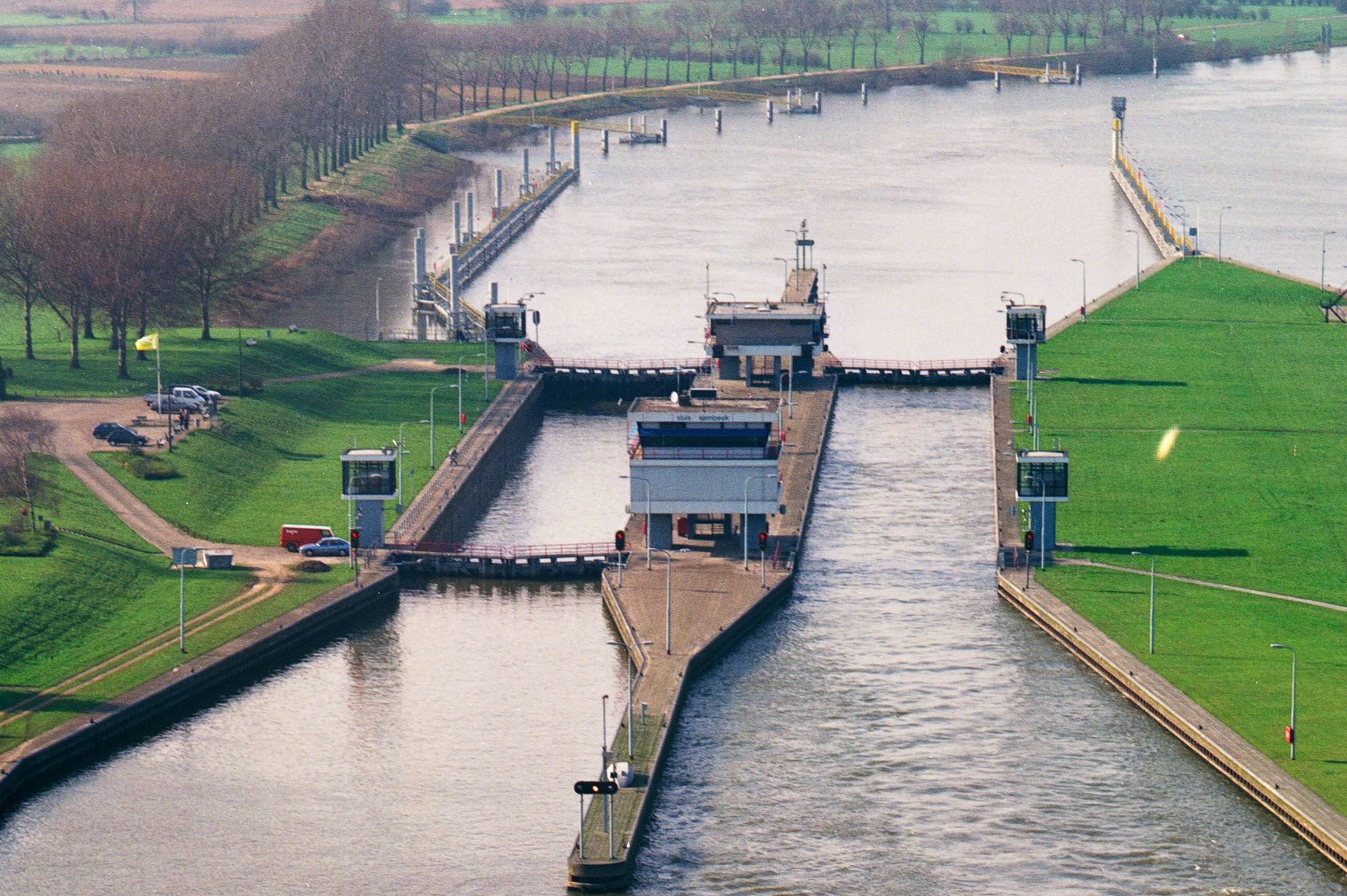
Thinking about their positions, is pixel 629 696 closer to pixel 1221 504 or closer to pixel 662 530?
pixel 662 530

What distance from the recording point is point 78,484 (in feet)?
441

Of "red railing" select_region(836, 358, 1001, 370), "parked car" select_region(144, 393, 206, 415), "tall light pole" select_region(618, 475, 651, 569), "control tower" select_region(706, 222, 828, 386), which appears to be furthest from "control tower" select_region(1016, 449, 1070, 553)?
"red railing" select_region(836, 358, 1001, 370)

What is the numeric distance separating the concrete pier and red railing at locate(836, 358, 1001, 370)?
36015 mm

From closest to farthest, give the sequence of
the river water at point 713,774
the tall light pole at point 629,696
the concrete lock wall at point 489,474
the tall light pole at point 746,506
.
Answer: the river water at point 713,774
the tall light pole at point 629,696
the tall light pole at point 746,506
the concrete lock wall at point 489,474

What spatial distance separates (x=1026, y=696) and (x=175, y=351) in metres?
82.4

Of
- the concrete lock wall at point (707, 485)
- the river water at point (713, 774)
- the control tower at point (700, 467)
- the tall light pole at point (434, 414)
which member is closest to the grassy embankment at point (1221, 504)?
the river water at point (713, 774)

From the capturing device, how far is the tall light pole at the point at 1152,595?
113625 mm

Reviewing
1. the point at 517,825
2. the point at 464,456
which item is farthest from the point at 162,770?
the point at 464,456

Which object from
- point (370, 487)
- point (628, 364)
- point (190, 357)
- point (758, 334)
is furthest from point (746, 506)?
point (628, 364)

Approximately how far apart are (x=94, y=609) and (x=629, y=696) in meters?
26.5

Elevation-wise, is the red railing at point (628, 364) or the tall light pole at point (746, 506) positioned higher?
the red railing at point (628, 364)

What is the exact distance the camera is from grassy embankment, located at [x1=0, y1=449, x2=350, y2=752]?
106562mm

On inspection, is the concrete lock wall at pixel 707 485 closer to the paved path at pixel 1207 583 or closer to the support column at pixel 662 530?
the support column at pixel 662 530

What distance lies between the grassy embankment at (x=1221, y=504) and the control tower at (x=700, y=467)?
15.4 m
